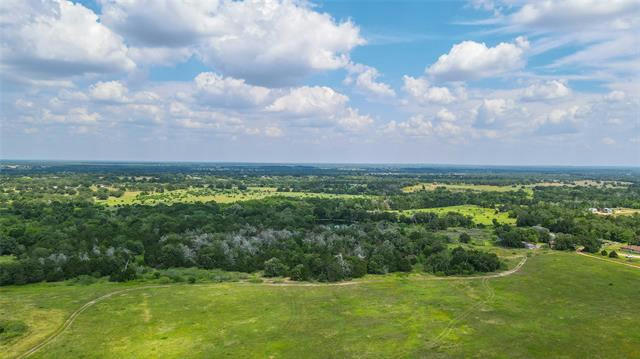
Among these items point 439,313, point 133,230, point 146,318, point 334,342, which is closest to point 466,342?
point 439,313

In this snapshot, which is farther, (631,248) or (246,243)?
(631,248)

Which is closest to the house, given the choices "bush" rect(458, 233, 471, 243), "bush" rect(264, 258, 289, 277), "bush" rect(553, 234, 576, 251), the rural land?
the rural land

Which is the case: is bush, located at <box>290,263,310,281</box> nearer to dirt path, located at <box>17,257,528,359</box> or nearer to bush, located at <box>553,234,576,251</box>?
dirt path, located at <box>17,257,528,359</box>

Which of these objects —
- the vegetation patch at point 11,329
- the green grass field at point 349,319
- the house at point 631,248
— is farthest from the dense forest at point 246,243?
the vegetation patch at point 11,329

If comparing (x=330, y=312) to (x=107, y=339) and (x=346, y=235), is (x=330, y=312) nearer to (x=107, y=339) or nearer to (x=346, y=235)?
(x=107, y=339)

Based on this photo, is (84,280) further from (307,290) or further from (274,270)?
(307,290)

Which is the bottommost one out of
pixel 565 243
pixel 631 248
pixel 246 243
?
pixel 631 248

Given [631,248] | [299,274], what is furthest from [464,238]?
[299,274]

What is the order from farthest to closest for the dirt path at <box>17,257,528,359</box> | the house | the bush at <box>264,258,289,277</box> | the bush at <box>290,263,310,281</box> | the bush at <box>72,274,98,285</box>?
the house, the bush at <box>264,258,289,277</box>, the bush at <box>290,263,310,281</box>, the bush at <box>72,274,98,285</box>, the dirt path at <box>17,257,528,359</box>

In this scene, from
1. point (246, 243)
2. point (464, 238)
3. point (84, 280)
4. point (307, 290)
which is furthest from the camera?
point (464, 238)

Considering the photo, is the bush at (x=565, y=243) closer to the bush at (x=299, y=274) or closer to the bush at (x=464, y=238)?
the bush at (x=464, y=238)
